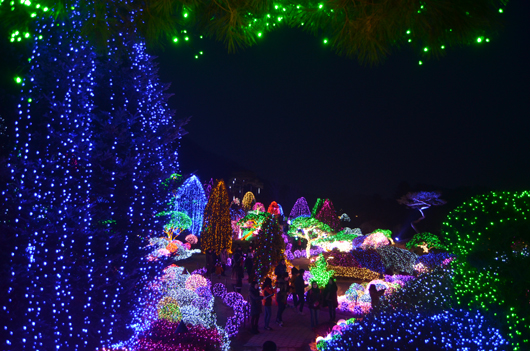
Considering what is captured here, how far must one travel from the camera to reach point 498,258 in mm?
4039

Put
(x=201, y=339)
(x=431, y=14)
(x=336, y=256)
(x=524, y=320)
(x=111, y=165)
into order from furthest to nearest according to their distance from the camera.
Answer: (x=336, y=256)
(x=201, y=339)
(x=111, y=165)
(x=524, y=320)
(x=431, y=14)

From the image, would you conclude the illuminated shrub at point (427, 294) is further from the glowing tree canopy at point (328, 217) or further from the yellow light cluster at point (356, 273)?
the glowing tree canopy at point (328, 217)

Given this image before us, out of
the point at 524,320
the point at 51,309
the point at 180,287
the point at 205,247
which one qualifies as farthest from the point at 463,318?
the point at 205,247

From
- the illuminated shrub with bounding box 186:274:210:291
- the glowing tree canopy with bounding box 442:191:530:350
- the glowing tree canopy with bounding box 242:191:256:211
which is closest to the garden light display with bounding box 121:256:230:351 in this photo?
the illuminated shrub with bounding box 186:274:210:291

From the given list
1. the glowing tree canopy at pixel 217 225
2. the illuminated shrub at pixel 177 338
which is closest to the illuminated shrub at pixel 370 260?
the glowing tree canopy at pixel 217 225

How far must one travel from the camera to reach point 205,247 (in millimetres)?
18109

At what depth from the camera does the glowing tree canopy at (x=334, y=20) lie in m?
2.50

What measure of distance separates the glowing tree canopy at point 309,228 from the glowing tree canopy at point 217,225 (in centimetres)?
674

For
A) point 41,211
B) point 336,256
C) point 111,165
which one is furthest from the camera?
→ point 336,256

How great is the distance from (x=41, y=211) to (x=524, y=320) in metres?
5.98

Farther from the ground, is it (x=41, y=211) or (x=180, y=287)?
(x=41, y=211)

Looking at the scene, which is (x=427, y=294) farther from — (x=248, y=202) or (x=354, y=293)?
(x=248, y=202)

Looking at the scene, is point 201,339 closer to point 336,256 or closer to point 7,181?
point 7,181

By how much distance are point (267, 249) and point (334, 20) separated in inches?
394
